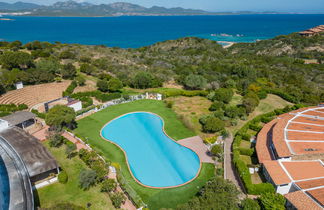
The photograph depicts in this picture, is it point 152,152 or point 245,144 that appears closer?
point 152,152

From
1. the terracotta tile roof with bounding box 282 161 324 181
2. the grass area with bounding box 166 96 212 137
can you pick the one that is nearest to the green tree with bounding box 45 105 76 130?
the grass area with bounding box 166 96 212 137

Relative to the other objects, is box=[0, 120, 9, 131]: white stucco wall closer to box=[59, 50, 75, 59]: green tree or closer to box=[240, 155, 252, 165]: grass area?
box=[240, 155, 252, 165]: grass area

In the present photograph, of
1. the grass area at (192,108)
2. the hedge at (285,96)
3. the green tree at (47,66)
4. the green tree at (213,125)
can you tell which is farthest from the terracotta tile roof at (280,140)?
the green tree at (47,66)

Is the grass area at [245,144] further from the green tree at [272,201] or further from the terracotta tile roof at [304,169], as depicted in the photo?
the green tree at [272,201]

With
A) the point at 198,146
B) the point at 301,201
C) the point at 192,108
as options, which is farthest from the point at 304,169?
the point at 192,108

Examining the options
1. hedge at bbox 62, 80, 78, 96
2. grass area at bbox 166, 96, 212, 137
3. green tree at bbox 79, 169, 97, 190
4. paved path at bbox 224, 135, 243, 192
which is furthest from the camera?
hedge at bbox 62, 80, 78, 96

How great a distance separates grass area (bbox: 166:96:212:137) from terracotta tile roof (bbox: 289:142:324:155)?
9951 millimetres

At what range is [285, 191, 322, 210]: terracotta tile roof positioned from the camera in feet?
49.8

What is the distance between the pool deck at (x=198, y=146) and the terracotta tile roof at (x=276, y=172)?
5239 millimetres

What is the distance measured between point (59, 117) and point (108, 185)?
515 inches

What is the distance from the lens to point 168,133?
28.7m

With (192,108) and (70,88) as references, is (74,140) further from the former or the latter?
(192,108)

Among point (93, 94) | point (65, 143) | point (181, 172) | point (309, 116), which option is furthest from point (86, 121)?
point (309, 116)

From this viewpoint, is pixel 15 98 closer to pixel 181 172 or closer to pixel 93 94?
pixel 93 94
